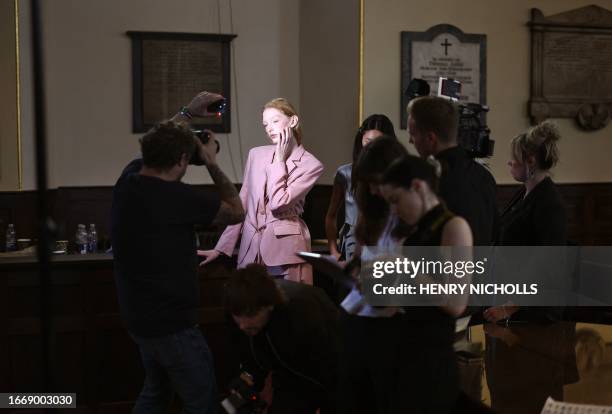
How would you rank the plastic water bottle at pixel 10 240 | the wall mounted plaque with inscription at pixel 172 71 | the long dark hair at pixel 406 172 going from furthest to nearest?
the wall mounted plaque with inscription at pixel 172 71, the plastic water bottle at pixel 10 240, the long dark hair at pixel 406 172

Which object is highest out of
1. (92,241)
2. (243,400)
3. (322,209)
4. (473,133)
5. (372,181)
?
(473,133)

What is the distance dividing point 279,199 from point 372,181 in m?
1.75

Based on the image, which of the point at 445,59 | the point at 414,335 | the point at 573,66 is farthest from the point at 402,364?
the point at 573,66

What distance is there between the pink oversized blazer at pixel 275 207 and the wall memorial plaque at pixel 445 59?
1.85m

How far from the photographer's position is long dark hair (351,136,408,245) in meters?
2.09

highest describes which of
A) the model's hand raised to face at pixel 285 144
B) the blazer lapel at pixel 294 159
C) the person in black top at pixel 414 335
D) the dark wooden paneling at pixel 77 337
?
the model's hand raised to face at pixel 285 144

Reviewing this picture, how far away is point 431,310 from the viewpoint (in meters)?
2.02

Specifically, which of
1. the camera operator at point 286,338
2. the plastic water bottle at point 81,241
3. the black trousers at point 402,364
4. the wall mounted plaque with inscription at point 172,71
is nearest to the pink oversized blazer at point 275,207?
the camera operator at point 286,338

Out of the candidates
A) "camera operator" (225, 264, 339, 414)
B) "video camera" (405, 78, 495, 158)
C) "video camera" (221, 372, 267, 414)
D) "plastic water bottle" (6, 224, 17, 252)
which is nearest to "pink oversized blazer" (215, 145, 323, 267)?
"video camera" (405, 78, 495, 158)

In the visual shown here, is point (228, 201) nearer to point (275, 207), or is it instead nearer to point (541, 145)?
point (275, 207)

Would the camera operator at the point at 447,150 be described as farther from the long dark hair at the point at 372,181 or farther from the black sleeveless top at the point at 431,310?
the black sleeveless top at the point at 431,310

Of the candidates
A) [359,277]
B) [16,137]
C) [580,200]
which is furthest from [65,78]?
[359,277]

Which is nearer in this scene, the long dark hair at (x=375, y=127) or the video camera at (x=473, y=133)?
the long dark hair at (x=375, y=127)

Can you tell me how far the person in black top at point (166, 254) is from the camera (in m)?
2.64
